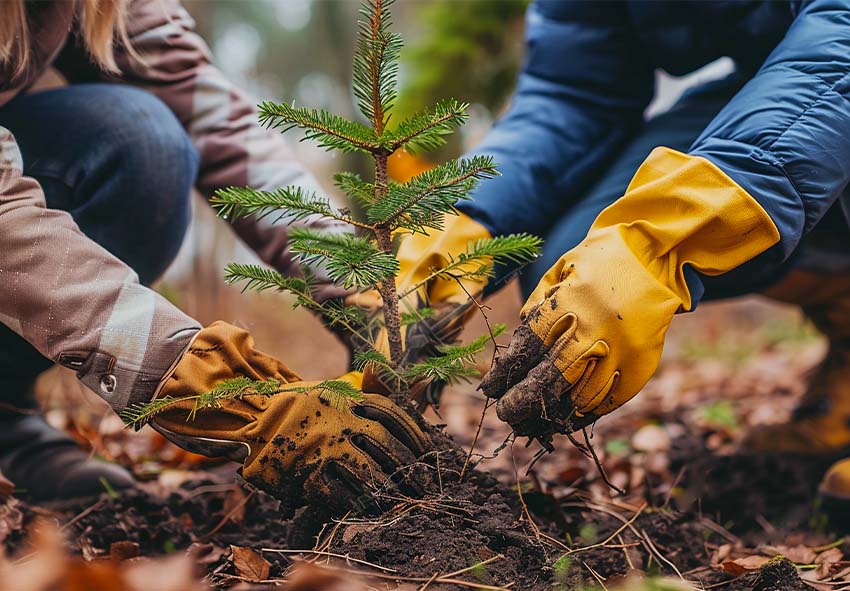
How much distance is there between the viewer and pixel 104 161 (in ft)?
5.76

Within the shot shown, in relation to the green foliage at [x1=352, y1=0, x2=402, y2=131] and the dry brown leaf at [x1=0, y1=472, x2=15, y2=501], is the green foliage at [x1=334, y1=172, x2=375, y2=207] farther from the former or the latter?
the dry brown leaf at [x1=0, y1=472, x2=15, y2=501]

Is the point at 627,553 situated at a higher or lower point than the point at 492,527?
lower

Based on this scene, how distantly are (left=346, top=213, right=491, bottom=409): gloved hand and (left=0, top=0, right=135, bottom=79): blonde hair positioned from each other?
2.67ft

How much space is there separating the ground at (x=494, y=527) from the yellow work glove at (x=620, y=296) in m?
0.18

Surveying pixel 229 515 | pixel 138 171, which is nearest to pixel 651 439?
pixel 229 515

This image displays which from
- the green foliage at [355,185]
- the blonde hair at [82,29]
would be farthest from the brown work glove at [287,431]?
the blonde hair at [82,29]

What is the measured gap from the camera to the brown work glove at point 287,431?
1.25 metres

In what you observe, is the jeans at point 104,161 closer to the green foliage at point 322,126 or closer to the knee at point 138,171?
the knee at point 138,171

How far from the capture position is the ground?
1116 mm

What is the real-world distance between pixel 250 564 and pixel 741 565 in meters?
0.89

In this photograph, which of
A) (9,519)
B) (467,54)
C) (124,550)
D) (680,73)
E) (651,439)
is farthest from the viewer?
(467,54)

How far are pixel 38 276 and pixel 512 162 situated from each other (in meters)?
1.19

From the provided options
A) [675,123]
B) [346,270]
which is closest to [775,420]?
[675,123]

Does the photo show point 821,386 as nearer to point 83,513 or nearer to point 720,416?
point 720,416
